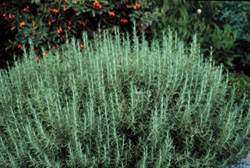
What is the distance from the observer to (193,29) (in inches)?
213

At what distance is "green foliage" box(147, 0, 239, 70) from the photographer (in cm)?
501

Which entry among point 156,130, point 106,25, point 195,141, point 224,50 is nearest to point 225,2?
point 224,50

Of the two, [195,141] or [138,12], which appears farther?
[138,12]

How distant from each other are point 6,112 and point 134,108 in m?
1.38

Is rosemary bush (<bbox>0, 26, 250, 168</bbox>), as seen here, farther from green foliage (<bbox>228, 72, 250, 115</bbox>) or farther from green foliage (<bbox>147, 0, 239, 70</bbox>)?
green foliage (<bbox>147, 0, 239, 70</bbox>)

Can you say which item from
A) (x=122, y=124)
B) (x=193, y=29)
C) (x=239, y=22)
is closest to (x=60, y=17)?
(x=193, y=29)

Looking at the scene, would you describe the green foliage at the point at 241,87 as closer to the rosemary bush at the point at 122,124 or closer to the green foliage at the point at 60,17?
the rosemary bush at the point at 122,124

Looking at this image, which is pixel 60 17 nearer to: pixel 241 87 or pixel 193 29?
pixel 193 29

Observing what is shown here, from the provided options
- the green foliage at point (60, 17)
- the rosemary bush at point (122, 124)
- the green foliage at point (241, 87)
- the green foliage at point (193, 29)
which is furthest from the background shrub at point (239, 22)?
the rosemary bush at point (122, 124)

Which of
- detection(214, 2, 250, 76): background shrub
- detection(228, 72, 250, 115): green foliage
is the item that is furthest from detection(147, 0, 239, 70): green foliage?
detection(228, 72, 250, 115): green foliage

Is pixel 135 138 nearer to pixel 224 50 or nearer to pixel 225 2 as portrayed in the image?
pixel 224 50

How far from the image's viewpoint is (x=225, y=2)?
6.65 meters

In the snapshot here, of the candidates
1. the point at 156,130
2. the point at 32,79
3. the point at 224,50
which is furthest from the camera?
the point at 224,50

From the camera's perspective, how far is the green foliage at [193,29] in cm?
501
